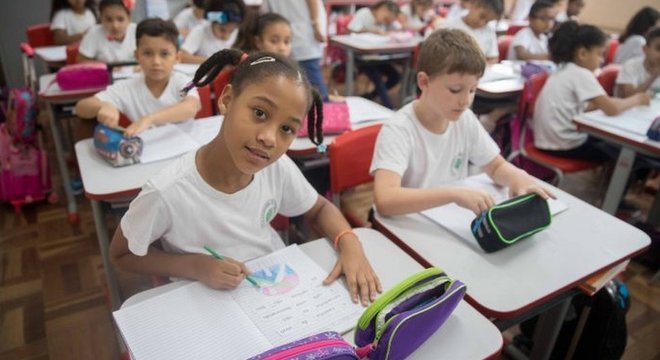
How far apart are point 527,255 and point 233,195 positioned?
71cm

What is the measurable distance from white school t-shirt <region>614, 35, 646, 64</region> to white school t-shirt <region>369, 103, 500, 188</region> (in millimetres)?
2794

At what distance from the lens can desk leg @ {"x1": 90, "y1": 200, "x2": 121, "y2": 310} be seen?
1457 millimetres

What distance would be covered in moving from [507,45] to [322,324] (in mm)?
3583

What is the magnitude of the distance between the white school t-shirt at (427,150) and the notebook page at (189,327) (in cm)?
65

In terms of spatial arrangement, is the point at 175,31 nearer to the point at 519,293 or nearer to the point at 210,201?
the point at 210,201

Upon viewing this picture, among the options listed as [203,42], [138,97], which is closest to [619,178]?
[138,97]

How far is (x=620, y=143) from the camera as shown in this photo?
1975 millimetres

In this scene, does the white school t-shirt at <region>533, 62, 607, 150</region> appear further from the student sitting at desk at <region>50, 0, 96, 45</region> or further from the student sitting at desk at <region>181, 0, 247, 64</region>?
the student sitting at desk at <region>50, 0, 96, 45</region>

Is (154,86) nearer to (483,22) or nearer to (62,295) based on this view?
(62,295)

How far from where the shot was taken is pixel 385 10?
453cm

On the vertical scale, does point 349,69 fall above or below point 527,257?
below

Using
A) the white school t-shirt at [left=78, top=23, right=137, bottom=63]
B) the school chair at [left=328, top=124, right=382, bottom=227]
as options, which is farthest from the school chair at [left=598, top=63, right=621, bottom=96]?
the white school t-shirt at [left=78, top=23, right=137, bottom=63]

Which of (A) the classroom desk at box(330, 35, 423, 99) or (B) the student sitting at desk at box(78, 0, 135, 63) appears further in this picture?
(A) the classroom desk at box(330, 35, 423, 99)

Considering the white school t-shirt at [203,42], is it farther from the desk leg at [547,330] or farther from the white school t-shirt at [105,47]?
the desk leg at [547,330]
